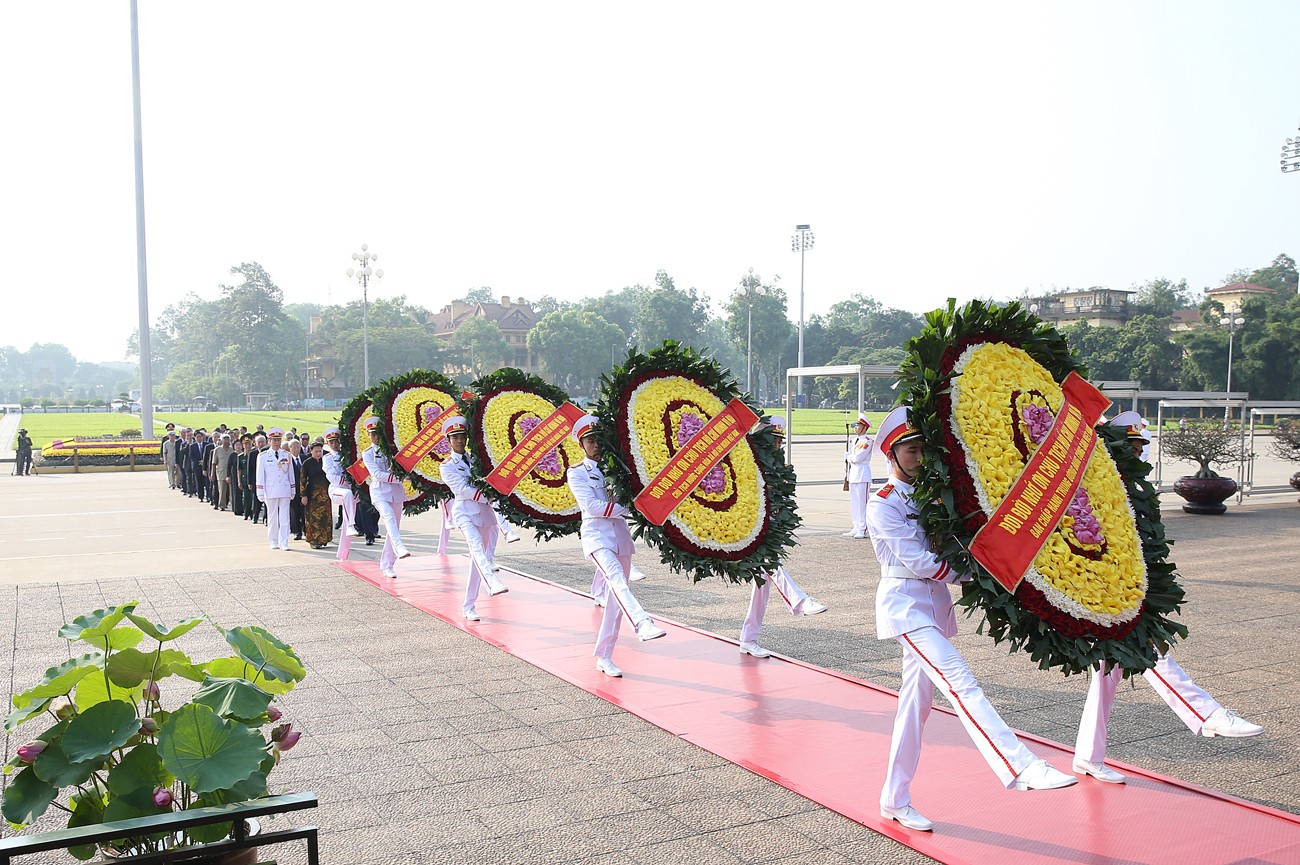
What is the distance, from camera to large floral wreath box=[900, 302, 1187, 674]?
5.13 meters

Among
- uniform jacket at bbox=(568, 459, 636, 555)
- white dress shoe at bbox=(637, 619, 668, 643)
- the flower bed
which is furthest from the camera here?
the flower bed

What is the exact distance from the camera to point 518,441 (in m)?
11.4

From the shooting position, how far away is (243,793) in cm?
286

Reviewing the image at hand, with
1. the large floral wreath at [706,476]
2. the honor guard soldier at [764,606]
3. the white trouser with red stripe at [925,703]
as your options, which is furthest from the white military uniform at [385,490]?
the white trouser with red stripe at [925,703]

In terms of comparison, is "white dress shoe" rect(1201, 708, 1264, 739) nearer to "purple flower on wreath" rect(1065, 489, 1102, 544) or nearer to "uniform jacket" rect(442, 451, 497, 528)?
"purple flower on wreath" rect(1065, 489, 1102, 544)

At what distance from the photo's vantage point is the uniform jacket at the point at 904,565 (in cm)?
539

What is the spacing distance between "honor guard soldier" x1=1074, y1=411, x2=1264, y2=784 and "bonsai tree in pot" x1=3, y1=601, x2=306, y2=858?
4.53 m

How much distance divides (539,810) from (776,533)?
331 centimetres

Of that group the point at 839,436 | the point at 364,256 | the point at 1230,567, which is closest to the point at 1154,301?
the point at 839,436

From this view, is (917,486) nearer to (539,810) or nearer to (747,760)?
(747,760)

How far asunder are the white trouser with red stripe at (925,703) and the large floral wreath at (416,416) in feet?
28.9

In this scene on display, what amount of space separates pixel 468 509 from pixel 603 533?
2901mm

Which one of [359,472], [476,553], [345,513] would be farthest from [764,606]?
[345,513]

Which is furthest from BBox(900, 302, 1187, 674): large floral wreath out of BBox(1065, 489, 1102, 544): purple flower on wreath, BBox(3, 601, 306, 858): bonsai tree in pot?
BBox(3, 601, 306, 858): bonsai tree in pot
